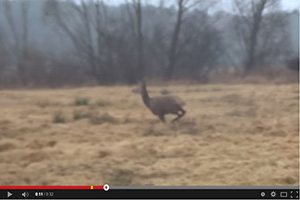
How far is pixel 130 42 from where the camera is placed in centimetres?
1406

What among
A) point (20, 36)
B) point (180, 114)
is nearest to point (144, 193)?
point (180, 114)

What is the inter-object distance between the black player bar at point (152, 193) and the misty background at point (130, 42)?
24.0ft

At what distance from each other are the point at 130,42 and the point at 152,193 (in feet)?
38.0

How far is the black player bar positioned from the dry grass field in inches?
45.7

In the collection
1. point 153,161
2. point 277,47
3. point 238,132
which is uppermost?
point 277,47

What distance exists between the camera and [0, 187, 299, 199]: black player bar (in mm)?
2699

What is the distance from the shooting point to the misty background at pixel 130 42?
12258mm

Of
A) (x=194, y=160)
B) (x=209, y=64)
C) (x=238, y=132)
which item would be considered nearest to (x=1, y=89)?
(x=209, y=64)

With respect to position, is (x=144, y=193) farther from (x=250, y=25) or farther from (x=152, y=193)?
(x=250, y=25)

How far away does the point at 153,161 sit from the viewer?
4.96 m

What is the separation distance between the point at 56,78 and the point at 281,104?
10.1 m

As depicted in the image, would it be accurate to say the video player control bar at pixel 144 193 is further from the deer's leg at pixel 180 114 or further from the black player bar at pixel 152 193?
the deer's leg at pixel 180 114

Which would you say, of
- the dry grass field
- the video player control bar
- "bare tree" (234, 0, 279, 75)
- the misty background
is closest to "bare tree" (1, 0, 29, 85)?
the misty background

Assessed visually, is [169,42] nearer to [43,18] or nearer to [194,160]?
[43,18]
